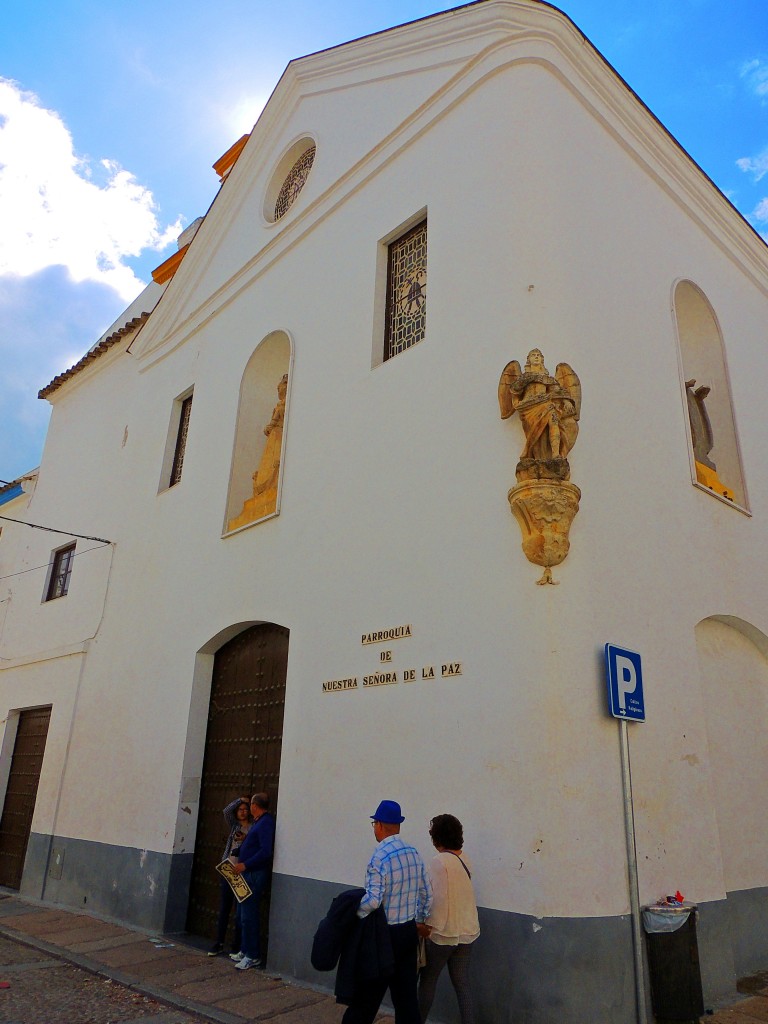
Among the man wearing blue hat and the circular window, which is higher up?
the circular window

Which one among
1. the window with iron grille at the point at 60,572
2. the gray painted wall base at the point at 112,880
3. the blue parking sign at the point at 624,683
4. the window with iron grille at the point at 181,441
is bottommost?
the gray painted wall base at the point at 112,880

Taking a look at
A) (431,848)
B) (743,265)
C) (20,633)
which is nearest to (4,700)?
(20,633)

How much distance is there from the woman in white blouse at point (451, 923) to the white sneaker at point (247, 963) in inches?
106

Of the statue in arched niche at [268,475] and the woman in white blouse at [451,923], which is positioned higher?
the statue in arched niche at [268,475]

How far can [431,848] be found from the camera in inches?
221

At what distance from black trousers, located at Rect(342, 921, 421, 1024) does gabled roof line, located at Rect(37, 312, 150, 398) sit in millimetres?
11222

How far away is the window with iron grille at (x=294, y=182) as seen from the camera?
423 inches

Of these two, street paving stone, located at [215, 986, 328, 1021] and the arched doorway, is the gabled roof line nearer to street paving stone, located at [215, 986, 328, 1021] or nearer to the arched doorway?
the arched doorway

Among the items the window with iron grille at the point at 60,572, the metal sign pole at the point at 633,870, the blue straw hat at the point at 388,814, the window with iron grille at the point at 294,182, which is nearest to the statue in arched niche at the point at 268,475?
A: the window with iron grille at the point at 294,182

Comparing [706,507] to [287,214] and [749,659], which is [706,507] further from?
[287,214]

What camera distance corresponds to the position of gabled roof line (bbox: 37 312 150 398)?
542 inches

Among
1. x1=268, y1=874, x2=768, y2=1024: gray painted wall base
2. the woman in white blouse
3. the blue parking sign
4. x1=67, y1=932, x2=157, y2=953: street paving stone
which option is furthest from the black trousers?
x1=67, y1=932, x2=157, y2=953: street paving stone

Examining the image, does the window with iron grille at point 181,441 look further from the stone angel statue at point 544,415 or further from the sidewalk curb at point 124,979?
the stone angel statue at point 544,415

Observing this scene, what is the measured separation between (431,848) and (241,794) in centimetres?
302
